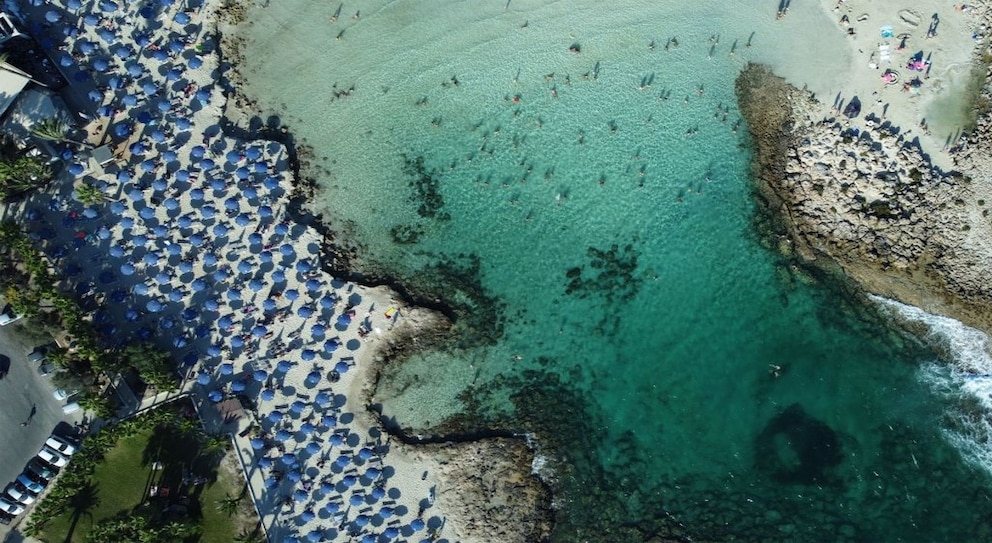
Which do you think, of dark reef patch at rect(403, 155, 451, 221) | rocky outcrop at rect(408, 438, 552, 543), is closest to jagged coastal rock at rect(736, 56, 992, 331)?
dark reef patch at rect(403, 155, 451, 221)

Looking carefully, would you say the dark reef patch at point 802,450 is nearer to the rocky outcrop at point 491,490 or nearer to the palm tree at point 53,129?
the rocky outcrop at point 491,490

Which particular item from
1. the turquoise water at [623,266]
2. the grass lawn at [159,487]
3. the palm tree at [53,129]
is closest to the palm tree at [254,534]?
the grass lawn at [159,487]

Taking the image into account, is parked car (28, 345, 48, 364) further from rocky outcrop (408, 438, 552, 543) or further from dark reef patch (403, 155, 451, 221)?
dark reef patch (403, 155, 451, 221)

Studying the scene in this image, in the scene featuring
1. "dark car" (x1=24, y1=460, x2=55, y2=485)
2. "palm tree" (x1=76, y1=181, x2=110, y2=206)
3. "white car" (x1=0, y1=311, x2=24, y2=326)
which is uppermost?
"palm tree" (x1=76, y1=181, x2=110, y2=206)

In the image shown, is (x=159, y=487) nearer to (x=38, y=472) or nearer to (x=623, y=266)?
(x=38, y=472)

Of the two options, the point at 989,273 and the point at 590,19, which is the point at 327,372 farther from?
the point at 989,273

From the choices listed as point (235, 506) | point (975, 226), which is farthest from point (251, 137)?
point (975, 226)
